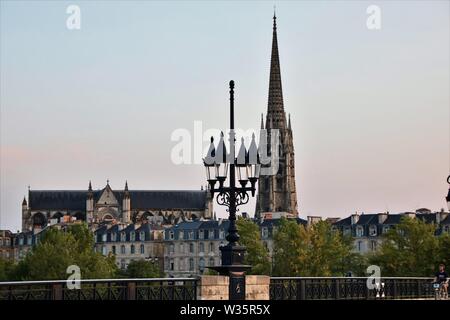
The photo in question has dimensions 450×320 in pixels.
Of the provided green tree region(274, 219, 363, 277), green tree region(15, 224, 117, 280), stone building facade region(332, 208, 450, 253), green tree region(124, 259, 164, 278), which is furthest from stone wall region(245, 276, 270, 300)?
green tree region(124, 259, 164, 278)

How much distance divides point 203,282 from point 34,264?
86245 mm

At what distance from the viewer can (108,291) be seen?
3572 cm

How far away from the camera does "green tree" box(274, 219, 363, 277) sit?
12344 cm

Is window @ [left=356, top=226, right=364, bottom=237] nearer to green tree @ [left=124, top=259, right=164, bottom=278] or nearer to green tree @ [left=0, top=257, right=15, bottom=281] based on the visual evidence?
green tree @ [left=124, top=259, right=164, bottom=278]

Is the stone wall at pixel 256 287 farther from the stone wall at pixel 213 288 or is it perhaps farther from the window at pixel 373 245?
the window at pixel 373 245

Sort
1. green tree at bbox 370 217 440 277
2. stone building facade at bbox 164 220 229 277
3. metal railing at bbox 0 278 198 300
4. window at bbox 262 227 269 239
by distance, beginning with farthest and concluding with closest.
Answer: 1. stone building facade at bbox 164 220 229 277
2. window at bbox 262 227 269 239
3. green tree at bbox 370 217 440 277
4. metal railing at bbox 0 278 198 300

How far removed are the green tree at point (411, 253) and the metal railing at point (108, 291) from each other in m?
70.9

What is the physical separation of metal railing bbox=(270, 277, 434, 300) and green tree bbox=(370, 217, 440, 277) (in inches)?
2018

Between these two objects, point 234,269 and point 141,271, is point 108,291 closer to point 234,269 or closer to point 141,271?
point 234,269

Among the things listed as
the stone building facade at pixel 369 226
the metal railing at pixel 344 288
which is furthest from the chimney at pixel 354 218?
the metal railing at pixel 344 288

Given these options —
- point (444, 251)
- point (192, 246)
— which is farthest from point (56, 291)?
point (192, 246)

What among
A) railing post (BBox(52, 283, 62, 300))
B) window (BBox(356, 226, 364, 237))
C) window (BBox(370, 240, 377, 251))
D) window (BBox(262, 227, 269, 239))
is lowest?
railing post (BBox(52, 283, 62, 300))
